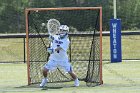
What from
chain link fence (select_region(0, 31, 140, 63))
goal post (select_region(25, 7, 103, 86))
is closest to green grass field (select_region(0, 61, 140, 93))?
goal post (select_region(25, 7, 103, 86))

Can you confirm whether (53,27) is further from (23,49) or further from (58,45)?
(23,49)

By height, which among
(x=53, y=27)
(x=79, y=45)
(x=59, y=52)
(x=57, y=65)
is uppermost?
(x=53, y=27)

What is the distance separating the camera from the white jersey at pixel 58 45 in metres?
13.4

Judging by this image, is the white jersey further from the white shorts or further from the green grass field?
the green grass field

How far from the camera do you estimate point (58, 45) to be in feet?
43.9

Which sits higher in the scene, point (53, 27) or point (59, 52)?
point (53, 27)

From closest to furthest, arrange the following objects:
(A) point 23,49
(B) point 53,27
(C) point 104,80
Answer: (B) point 53,27 → (C) point 104,80 → (A) point 23,49

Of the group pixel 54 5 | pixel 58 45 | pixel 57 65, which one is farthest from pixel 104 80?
pixel 54 5

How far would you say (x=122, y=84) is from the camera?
14.0 metres

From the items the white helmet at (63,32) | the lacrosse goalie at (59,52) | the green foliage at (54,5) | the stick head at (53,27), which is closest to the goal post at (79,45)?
the stick head at (53,27)

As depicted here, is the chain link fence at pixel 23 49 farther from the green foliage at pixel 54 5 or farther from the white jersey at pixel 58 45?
the white jersey at pixel 58 45

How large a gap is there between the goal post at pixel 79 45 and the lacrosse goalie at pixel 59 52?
2.40 feet

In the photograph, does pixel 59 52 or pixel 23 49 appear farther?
pixel 23 49

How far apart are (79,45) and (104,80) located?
5.61 feet
